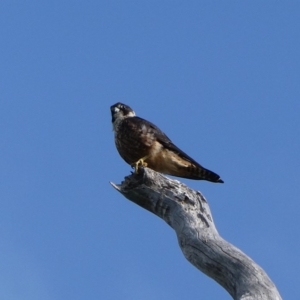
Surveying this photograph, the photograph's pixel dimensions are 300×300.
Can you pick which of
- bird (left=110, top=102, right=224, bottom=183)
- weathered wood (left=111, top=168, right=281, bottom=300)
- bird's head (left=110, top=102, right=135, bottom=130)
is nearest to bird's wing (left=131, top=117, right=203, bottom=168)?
bird (left=110, top=102, right=224, bottom=183)

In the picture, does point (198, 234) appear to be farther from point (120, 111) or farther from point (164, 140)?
point (120, 111)

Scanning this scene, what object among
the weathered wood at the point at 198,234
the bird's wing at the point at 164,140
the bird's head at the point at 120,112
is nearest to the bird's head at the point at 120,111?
the bird's head at the point at 120,112

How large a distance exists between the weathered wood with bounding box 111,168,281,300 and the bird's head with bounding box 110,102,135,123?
2.61 meters

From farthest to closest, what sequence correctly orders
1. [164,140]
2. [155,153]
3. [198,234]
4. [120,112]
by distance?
[120,112] → [164,140] → [155,153] → [198,234]

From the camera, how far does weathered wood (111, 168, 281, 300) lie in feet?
10.9

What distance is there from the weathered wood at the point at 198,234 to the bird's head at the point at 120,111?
103 inches

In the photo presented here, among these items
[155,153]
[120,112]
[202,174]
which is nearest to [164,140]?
[155,153]

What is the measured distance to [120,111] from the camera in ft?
24.2

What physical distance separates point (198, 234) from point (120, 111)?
3715mm

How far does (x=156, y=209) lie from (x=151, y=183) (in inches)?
Answer: 7.5

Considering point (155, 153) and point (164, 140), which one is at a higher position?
point (164, 140)

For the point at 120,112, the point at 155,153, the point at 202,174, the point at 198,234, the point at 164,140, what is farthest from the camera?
the point at 120,112

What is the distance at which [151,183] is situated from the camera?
446cm

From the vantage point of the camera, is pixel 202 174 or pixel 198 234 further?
pixel 202 174
